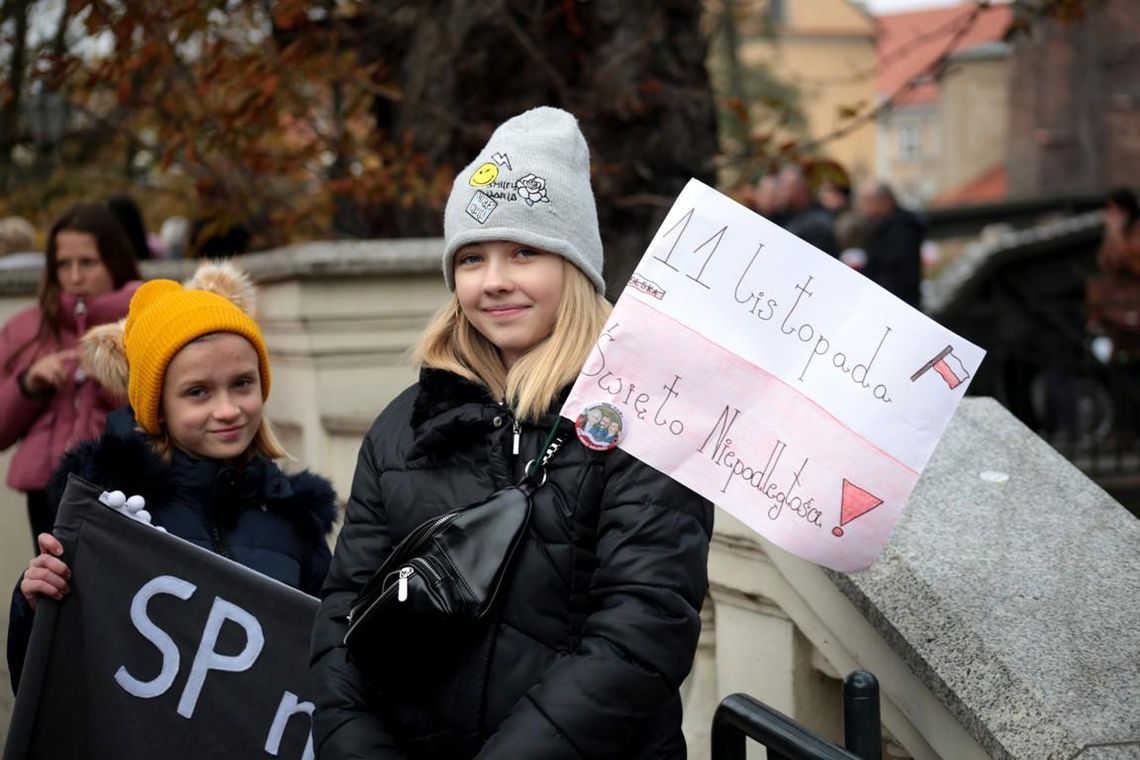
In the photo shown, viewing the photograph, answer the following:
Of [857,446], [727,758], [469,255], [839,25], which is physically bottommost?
[727,758]

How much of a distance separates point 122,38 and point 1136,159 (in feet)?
122

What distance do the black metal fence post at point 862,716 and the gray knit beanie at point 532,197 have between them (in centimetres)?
88

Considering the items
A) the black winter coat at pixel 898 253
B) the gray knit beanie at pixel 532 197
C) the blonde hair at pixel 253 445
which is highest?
the black winter coat at pixel 898 253

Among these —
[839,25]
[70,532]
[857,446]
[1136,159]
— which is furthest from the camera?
[839,25]

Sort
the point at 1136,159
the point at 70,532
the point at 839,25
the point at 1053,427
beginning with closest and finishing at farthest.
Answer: the point at 70,532, the point at 1053,427, the point at 1136,159, the point at 839,25

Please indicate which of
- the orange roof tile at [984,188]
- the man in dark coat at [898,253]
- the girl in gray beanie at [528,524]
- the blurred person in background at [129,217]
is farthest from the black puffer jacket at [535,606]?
the orange roof tile at [984,188]

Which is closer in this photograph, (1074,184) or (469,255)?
→ (469,255)

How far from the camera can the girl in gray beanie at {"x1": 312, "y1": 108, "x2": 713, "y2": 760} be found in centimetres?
256

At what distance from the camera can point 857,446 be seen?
2.65 meters

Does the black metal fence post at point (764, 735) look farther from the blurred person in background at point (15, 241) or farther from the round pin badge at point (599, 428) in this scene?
the blurred person in background at point (15, 241)

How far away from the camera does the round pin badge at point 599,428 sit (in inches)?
106

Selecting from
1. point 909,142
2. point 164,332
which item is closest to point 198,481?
point 164,332

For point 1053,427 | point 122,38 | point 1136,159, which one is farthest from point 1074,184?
point 122,38

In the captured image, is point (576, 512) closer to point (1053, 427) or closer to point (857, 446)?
point (857, 446)
